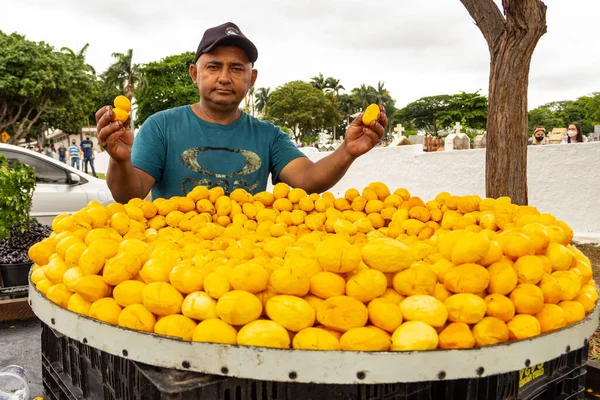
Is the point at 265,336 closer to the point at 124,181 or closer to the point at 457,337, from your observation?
the point at 457,337

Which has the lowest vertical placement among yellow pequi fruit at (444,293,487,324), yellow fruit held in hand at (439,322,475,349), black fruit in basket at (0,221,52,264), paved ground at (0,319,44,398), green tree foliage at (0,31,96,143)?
paved ground at (0,319,44,398)

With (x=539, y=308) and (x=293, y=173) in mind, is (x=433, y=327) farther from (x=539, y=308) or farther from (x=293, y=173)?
(x=293, y=173)

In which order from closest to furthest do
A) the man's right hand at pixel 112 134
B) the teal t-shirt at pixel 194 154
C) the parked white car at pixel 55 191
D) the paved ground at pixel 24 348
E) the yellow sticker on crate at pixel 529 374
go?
the yellow sticker on crate at pixel 529 374 < the man's right hand at pixel 112 134 < the teal t-shirt at pixel 194 154 < the paved ground at pixel 24 348 < the parked white car at pixel 55 191

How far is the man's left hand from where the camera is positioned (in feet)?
8.24

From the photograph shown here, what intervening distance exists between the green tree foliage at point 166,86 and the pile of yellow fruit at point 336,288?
47398mm

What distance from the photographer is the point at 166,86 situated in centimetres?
4794

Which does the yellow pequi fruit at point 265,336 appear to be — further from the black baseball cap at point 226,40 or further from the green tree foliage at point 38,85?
the green tree foliage at point 38,85

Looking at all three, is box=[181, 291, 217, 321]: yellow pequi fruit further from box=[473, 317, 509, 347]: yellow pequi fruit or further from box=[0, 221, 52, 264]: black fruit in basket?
box=[0, 221, 52, 264]: black fruit in basket

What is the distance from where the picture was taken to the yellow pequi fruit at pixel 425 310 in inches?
53.4

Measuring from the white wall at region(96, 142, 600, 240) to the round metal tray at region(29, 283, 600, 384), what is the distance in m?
7.91

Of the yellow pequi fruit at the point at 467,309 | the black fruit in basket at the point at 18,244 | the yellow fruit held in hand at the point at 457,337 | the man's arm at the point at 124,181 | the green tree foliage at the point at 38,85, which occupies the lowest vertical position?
the black fruit in basket at the point at 18,244

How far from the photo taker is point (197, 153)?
2.97 m

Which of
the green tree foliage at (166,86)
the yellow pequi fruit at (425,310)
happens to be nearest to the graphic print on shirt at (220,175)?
the yellow pequi fruit at (425,310)

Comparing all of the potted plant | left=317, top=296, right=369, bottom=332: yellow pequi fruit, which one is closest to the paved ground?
the potted plant
